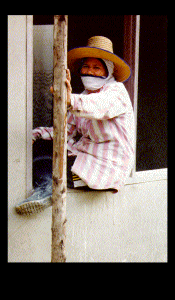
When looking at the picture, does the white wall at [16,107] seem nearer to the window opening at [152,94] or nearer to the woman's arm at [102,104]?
the woman's arm at [102,104]

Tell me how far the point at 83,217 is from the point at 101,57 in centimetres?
132

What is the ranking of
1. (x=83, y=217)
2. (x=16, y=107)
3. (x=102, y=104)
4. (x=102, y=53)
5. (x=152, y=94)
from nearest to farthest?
(x=102, y=104)
(x=16, y=107)
(x=102, y=53)
(x=83, y=217)
(x=152, y=94)

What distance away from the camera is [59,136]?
1.91m

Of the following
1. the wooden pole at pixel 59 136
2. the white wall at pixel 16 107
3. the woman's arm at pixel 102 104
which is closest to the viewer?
the wooden pole at pixel 59 136

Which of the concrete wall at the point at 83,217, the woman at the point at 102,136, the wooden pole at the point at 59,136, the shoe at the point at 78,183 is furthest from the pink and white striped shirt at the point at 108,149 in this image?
the wooden pole at the point at 59,136

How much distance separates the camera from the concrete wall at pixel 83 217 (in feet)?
7.64

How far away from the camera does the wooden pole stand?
1.82 meters

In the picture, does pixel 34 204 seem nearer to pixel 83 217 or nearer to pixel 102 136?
pixel 83 217

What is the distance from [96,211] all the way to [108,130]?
0.72 metres

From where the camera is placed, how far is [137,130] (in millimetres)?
3430

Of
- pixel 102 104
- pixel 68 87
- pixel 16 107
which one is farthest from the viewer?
pixel 16 107

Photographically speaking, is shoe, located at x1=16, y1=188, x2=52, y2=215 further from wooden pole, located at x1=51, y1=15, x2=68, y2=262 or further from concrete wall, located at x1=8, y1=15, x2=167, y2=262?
wooden pole, located at x1=51, y1=15, x2=68, y2=262

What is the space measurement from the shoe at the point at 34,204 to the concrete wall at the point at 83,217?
7cm

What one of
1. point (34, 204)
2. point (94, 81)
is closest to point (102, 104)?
point (94, 81)
